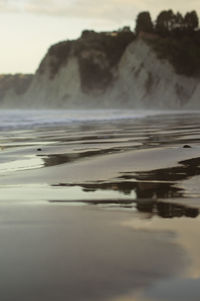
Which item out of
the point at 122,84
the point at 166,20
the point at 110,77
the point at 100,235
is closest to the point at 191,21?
the point at 166,20

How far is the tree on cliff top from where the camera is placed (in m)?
74.9

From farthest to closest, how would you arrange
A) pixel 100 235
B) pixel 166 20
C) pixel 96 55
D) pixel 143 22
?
pixel 166 20 < pixel 96 55 < pixel 143 22 < pixel 100 235

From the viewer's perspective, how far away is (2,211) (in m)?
3.96

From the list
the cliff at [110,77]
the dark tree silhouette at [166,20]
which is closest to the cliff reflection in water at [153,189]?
the cliff at [110,77]

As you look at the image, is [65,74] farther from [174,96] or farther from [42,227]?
[42,227]

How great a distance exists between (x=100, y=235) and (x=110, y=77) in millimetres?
70615

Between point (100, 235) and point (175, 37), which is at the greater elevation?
point (175, 37)

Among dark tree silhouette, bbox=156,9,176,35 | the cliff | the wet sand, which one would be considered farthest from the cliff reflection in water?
dark tree silhouette, bbox=156,9,176,35

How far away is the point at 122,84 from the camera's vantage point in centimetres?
6931

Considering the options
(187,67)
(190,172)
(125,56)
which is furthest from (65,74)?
(190,172)

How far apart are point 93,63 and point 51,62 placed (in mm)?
8971

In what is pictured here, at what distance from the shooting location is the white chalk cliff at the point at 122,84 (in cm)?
6387

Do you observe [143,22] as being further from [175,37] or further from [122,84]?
[122,84]

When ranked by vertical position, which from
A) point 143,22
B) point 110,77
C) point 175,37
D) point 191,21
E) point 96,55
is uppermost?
point 143,22
